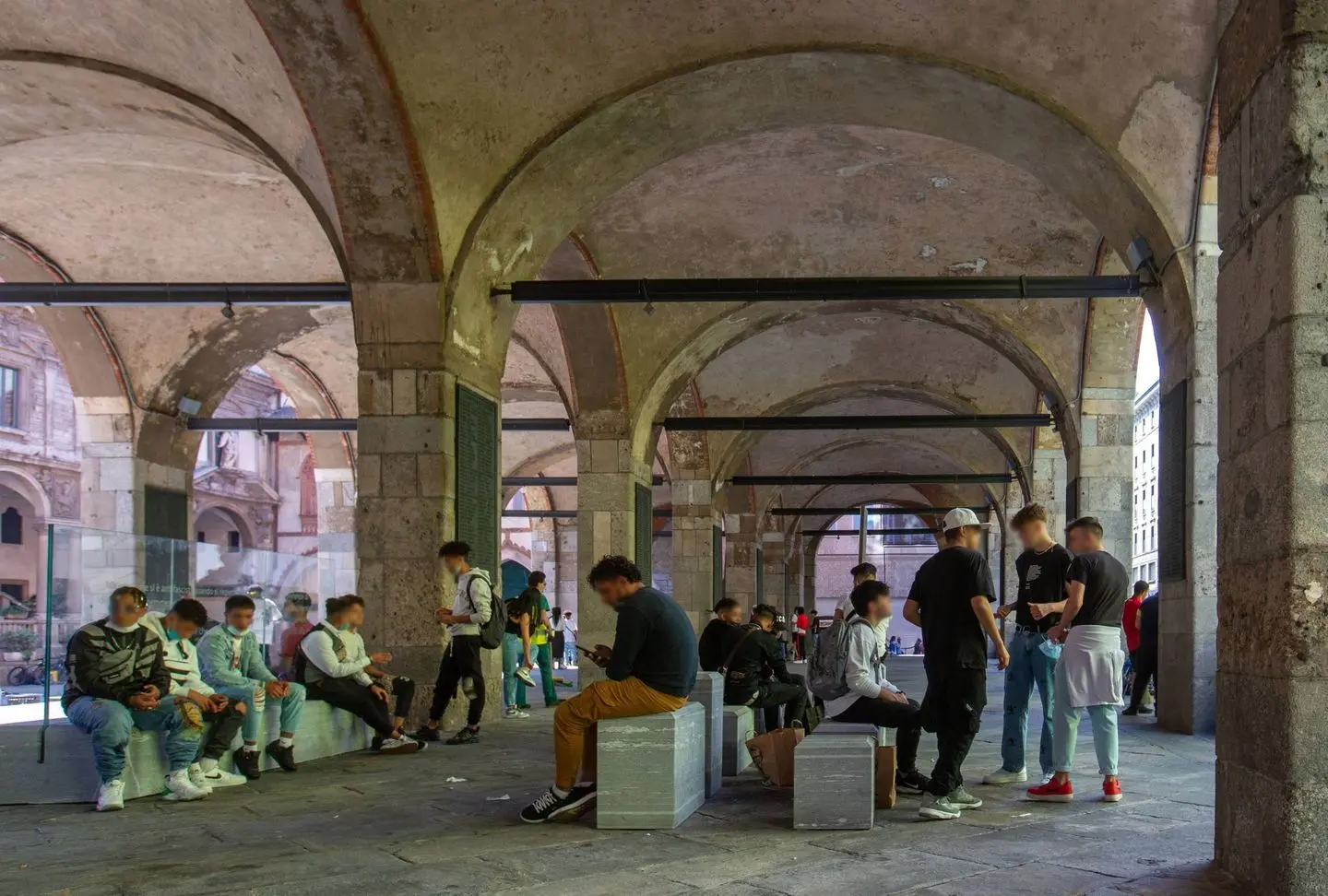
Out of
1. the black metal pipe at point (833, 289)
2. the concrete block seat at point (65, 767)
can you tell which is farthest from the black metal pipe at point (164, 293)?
the concrete block seat at point (65, 767)

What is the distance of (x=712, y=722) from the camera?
655 centimetres

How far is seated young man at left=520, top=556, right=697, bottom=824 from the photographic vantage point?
18.2ft

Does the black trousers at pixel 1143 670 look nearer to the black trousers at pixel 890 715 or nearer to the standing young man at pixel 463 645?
the black trousers at pixel 890 715

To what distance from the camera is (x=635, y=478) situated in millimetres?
15344

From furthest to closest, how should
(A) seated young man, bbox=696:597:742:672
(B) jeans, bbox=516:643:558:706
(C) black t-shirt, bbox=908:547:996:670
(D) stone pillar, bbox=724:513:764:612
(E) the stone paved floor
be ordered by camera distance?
(D) stone pillar, bbox=724:513:764:612 < (B) jeans, bbox=516:643:558:706 < (A) seated young man, bbox=696:597:742:672 < (C) black t-shirt, bbox=908:547:996:670 < (E) the stone paved floor

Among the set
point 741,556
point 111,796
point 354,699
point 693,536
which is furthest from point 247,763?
point 741,556

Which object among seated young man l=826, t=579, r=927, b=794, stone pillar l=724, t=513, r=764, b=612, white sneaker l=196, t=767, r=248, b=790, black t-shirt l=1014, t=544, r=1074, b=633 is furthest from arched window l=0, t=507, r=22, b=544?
black t-shirt l=1014, t=544, r=1074, b=633

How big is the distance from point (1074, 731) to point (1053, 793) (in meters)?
0.30

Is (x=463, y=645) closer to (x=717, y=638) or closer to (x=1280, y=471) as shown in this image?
(x=717, y=638)

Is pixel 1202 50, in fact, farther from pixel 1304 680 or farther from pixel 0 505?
pixel 0 505

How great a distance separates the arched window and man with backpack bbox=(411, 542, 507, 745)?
20.1m

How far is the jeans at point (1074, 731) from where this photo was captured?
5.95 meters

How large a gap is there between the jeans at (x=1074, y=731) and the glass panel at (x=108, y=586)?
456 centimetres

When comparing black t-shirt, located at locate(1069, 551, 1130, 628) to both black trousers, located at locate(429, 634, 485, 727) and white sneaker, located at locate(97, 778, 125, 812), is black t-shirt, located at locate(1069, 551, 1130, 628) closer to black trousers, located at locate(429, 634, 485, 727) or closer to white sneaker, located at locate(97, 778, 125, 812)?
black trousers, located at locate(429, 634, 485, 727)
